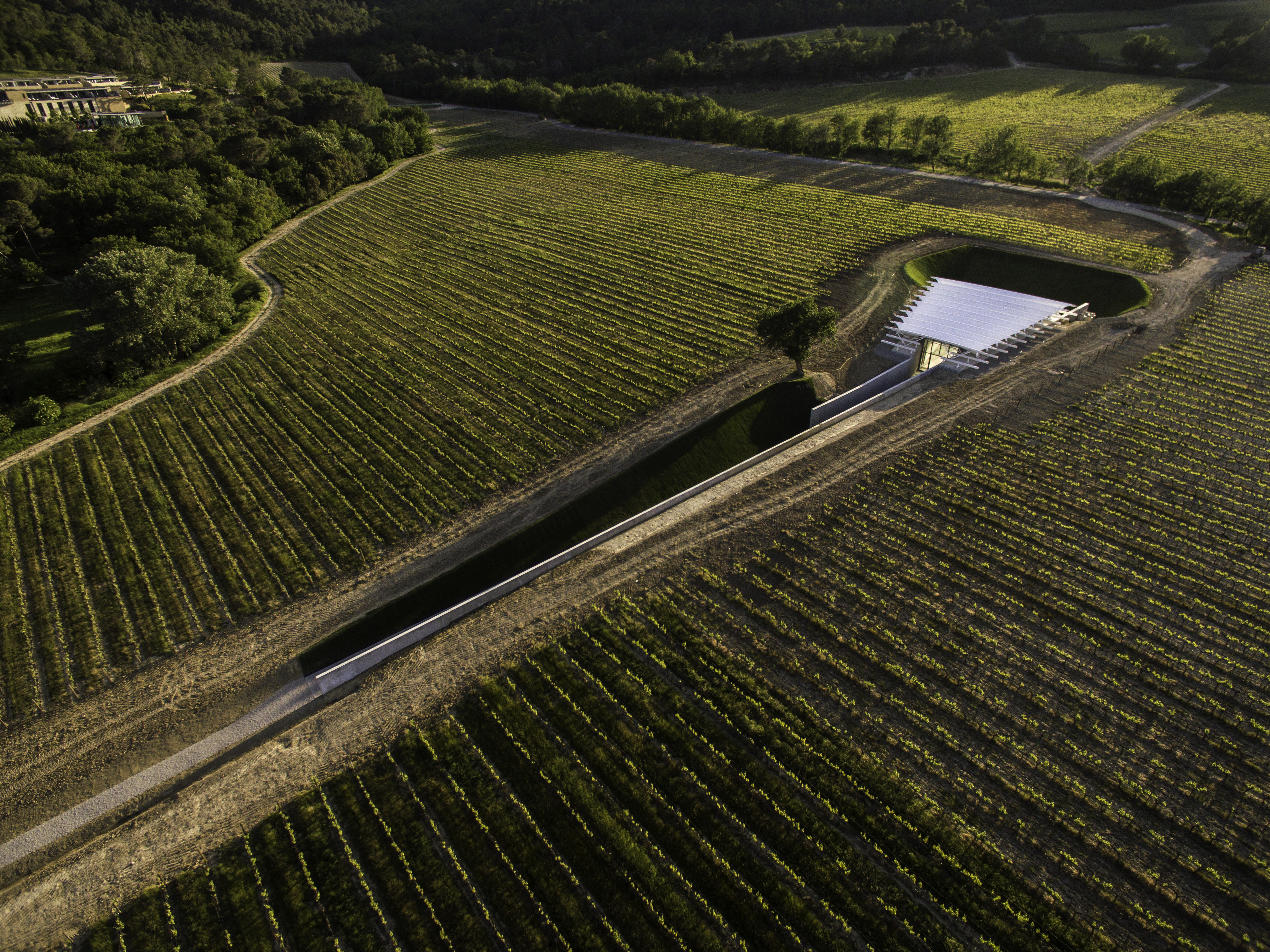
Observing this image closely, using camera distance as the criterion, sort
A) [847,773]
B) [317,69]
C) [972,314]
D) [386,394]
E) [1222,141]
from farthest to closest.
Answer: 1. [317,69]
2. [1222,141]
3. [972,314]
4. [386,394]
5. [847,773]

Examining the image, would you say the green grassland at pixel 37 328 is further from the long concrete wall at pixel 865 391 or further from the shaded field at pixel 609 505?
the long concrete wall at pixel 865 391

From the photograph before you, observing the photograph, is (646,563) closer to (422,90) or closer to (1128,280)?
(1128,280)

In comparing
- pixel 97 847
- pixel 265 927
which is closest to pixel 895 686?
pixel 265 927

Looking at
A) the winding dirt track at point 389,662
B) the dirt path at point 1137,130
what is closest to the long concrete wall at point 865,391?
the winding dirt track at point 389,662

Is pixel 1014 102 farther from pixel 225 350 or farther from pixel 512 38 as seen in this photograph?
pixel 225 350

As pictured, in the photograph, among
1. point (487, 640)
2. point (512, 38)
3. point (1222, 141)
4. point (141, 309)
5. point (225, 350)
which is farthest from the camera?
point (512, 38)

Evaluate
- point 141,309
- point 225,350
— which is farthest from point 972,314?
point 141,309
